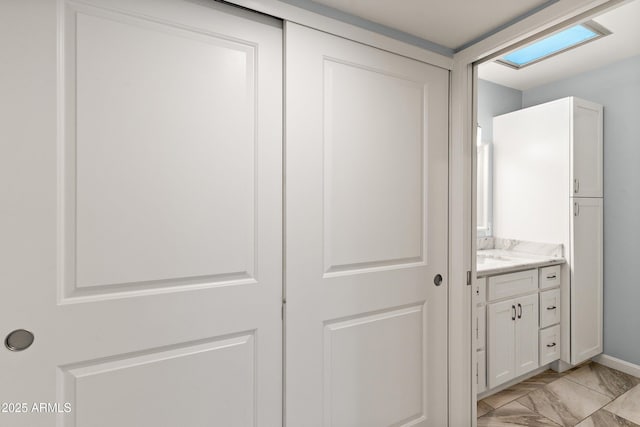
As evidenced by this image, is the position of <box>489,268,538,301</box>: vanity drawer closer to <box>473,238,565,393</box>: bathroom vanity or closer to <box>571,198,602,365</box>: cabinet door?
<box>473,238,565,393</box>: bathroom vanity

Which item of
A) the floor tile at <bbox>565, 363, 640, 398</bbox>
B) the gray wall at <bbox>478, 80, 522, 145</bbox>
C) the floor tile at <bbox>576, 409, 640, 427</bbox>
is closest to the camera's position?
the floor tile at <bbox>576, 409, 640, 427</bbox>

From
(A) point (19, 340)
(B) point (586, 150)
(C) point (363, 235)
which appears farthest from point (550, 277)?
(A) point (19, 340)

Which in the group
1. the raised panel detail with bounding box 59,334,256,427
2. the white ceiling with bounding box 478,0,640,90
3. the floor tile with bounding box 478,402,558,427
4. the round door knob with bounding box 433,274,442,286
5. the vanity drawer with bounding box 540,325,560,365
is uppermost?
the white ceiling with bounding box 478,0,640,90

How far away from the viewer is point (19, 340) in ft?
3.03

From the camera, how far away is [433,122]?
167 centimetres

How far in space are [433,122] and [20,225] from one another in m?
1.67

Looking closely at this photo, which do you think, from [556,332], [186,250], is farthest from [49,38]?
[556,332]

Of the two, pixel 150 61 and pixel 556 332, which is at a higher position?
pixel 150 61

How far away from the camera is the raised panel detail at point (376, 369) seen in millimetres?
1408

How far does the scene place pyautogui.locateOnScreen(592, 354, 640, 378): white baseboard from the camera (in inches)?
102

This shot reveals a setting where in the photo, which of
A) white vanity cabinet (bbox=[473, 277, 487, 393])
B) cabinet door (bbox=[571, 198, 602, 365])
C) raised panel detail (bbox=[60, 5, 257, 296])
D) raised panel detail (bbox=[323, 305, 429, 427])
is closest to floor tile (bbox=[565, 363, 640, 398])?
cabinet door (bbox=[571, 198, 602, 365])

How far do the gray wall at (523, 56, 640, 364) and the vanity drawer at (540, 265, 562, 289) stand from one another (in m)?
0.57

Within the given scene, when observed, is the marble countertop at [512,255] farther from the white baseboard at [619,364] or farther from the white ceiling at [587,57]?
the white ceiling at [587,57]

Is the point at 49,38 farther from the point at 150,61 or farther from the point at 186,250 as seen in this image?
the point at 186,250
